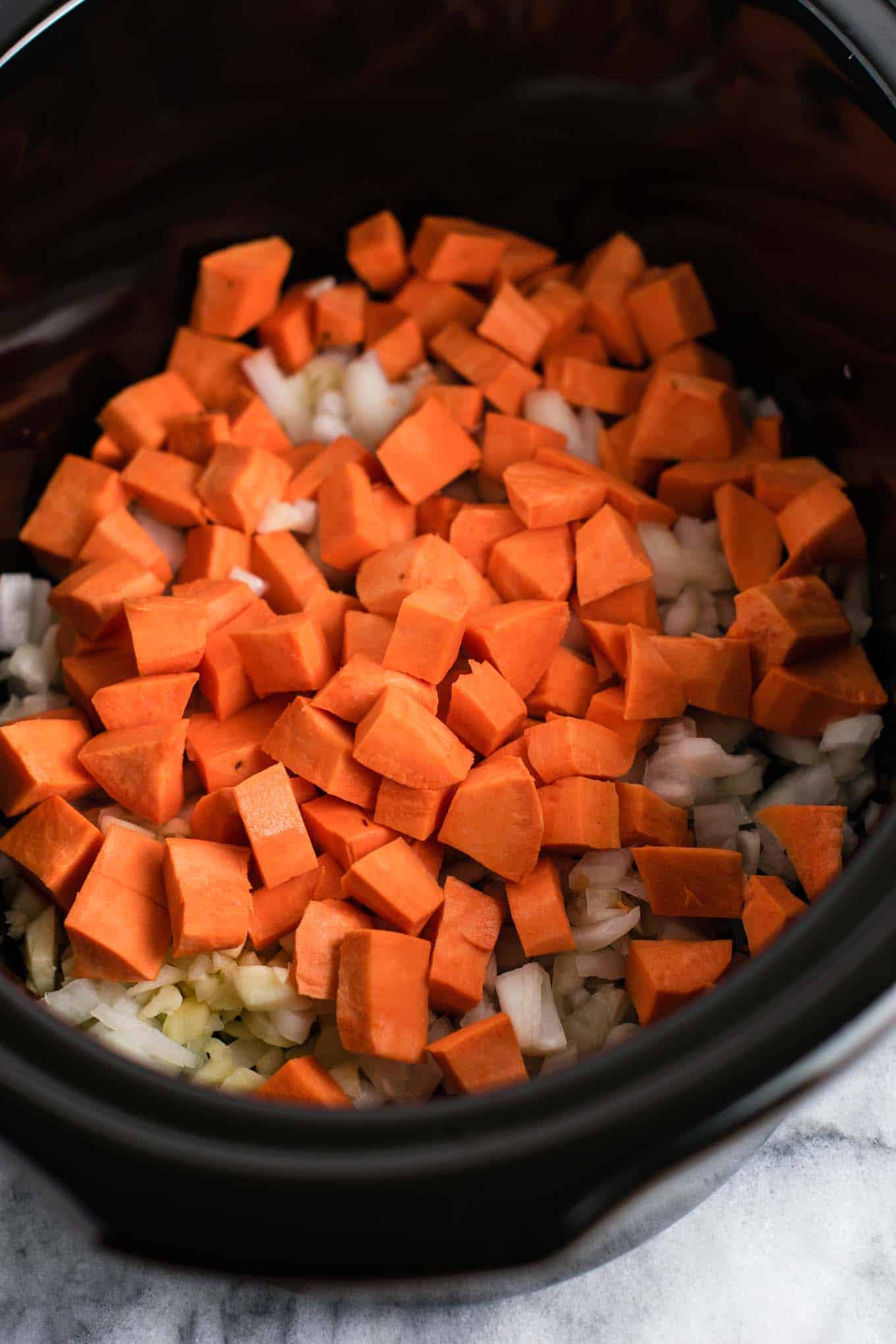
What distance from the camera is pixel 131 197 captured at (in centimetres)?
148

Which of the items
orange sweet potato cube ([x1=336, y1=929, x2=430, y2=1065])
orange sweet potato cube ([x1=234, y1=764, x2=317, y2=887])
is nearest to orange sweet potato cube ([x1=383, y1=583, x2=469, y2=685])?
orange sweet potato cube ([x1=234, y1=764, x2=317, y2=887])

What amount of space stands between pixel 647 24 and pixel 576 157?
8.0 inches

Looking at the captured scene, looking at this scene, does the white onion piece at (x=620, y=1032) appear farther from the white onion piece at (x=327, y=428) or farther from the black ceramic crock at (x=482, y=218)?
the white onion piece at (x=327, y=428)

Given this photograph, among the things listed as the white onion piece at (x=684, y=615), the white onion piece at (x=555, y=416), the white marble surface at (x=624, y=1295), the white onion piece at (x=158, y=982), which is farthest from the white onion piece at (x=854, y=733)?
the white onion piece at (x=158, y=982)

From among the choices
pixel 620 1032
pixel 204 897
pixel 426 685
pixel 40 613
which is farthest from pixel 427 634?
pixel 40 613

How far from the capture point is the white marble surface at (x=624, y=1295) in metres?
1.25

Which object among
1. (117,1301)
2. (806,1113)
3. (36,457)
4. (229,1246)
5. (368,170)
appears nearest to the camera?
(229,1246)

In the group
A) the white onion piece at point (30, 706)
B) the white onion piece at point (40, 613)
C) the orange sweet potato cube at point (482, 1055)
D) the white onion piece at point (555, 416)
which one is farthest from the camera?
the white onion piece at point (555, 416)

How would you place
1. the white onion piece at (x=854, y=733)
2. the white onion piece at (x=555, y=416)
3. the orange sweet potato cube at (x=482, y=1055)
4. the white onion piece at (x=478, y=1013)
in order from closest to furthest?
the orange sweet potato cube at (x=482, y=1055), the white onion piece at (x=478, y=1013), the white onion piece at (x=854, y=733), the white onion piece at (x=555, y=416)

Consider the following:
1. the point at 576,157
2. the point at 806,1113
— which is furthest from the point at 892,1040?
the point at 576,157

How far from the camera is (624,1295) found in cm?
129

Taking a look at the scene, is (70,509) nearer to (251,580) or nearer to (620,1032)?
(251,580)

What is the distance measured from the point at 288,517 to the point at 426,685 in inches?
14.7

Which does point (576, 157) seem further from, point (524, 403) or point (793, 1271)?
point (793, 1271)
